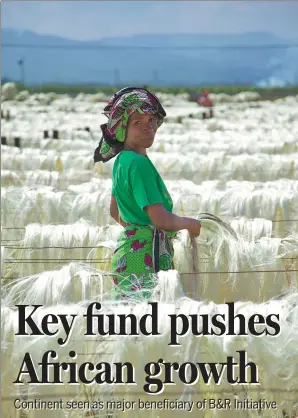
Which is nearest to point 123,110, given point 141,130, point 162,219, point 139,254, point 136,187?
point 141,130

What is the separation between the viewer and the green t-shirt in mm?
3939

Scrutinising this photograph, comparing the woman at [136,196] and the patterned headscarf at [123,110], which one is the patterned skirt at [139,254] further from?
the patterned headscarf at [123,110]

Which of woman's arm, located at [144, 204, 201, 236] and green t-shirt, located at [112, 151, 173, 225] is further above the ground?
green t-shirt, located at [112, 151, 173, 225]

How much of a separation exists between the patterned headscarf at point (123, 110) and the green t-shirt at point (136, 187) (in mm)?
109

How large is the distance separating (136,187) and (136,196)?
1.7 inches

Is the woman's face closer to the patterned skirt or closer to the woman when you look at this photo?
the woman

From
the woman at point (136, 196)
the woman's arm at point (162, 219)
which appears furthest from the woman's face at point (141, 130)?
the woman's arm at point (162, 219)

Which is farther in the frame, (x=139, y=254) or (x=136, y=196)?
(x=139, y=254)

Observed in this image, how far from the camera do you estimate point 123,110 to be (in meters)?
4.11

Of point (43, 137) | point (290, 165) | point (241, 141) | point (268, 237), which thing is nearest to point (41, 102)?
point (43, 137)

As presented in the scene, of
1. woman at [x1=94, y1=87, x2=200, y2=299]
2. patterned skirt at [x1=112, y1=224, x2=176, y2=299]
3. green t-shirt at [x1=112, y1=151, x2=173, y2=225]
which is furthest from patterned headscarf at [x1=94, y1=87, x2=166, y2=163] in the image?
patterned skirt at [x1=112, y1=224, x2=176, y2=299]

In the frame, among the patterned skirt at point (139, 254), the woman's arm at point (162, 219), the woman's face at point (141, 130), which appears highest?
the woman's face at point (141, 130)

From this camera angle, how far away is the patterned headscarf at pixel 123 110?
409 cm

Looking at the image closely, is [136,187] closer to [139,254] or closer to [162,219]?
[162,219]
